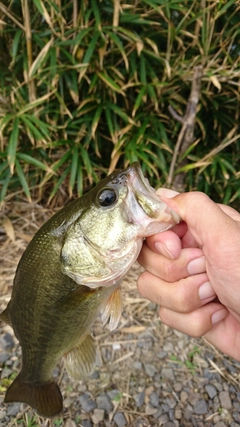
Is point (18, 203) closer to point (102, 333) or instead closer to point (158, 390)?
point (102, 333)

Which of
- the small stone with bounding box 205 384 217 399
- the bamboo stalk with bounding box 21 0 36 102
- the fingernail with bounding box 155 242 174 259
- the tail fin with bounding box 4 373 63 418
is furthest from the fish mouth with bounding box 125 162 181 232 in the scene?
the bamboo stalk with bounding box 21 0 36 102

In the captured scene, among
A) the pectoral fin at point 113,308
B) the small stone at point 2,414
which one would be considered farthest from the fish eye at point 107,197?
the small stone at point 2,414

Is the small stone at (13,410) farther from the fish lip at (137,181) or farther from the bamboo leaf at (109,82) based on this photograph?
the bamboo leaf at (109,82)

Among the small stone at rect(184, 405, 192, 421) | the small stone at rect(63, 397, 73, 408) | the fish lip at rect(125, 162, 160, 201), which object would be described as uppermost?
the fish lip at rect(125, 162, 160, 201)

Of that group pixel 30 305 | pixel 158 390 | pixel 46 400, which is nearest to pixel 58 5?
pixel 30 305

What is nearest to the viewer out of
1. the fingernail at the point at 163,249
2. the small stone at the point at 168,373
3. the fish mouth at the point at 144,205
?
the fish mouth at the point at 144,205

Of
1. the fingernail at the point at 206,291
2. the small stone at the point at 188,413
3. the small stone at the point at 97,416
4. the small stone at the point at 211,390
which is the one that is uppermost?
the fingernail at the point at 206,291

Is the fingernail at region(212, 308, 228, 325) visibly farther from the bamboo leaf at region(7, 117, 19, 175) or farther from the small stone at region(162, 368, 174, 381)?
the bamboo leaf at region(7, 117, 19, 175)
